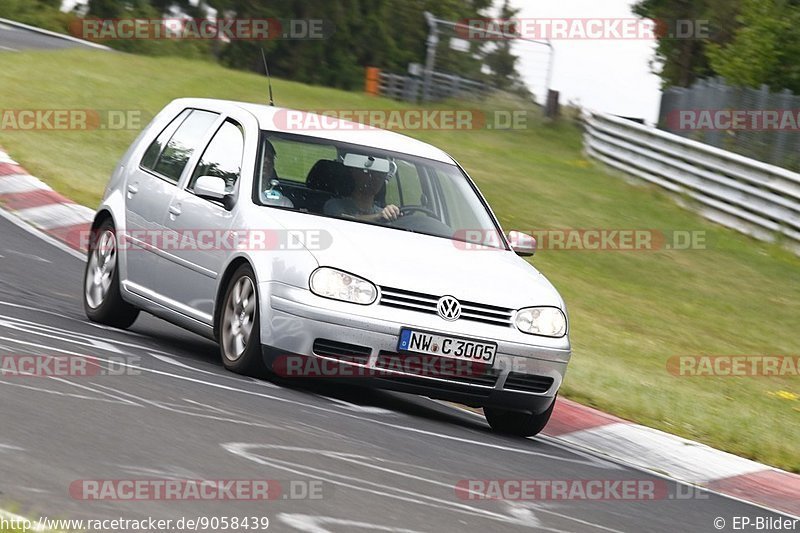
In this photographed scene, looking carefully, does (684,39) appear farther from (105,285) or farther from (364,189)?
(364,189)

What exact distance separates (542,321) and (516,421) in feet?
2.43

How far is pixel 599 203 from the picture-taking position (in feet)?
75.6

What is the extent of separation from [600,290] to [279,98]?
15.8m

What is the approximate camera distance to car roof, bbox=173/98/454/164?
30.5ft

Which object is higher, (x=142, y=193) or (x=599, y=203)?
(x=142, y=193)

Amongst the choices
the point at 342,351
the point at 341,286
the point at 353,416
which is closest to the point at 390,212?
the point at 341,286

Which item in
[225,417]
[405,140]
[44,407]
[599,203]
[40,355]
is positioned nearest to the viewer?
[44,407]

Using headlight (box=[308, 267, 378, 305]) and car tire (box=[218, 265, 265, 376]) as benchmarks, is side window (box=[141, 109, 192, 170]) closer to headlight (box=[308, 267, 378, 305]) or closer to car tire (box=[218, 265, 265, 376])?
car tire (box=[218, 265, 265, 376])

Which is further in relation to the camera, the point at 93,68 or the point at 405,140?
the point at 93,68

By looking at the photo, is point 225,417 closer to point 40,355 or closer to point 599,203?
point 40,355

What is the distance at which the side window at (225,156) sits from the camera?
29.8 feet

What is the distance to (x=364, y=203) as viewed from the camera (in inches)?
353

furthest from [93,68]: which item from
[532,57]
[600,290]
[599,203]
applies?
[600,290]

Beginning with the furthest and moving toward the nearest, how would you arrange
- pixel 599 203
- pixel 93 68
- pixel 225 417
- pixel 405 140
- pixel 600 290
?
1. pixel 93 68
2. pixel 599 203
3. pixel 600 290
4. pixel 405 140
5. pixel 225 417
